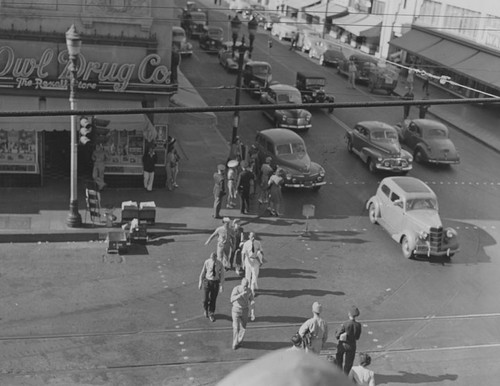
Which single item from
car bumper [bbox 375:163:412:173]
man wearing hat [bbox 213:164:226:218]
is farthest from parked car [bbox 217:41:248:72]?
man wearing hat [bbox 213:164:226:218]

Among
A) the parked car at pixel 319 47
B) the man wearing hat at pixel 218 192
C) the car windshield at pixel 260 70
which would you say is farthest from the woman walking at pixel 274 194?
the parked car at pixel 319 47

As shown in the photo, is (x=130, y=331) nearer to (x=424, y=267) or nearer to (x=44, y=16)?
(x=424, y=267)

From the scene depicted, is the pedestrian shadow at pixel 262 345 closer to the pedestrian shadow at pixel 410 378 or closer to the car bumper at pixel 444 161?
the pedestrian shadow at pixel 410 378

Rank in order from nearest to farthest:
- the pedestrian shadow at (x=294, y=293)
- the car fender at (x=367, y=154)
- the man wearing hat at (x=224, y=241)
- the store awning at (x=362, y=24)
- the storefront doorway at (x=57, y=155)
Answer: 1. the pedestrian shadow at (x=294, y=293)
2. the man wearing hat at (x=224, y=241)
3. the storefront doorway at (x=57, y=155)
4. the car fender at (x=367, y=154)
5. the store awning at (x=362, y=24)

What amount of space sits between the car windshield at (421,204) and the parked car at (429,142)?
8.65 metres

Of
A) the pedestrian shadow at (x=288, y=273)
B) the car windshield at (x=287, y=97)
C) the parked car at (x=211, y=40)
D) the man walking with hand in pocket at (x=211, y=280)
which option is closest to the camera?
the man walking with hand in pocket at (x=211, y=280)

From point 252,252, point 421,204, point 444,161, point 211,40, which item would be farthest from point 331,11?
point 252,252

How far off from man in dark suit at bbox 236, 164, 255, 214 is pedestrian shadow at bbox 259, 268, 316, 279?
4.36 m

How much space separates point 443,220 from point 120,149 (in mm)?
10691

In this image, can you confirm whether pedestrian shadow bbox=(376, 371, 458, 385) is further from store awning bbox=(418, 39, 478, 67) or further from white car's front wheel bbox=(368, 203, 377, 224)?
store awning bbox=(418, 39, 478, 67)

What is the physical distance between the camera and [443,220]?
26.1m

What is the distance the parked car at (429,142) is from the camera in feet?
106

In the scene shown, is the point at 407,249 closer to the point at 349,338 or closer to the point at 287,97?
the point at 349,338

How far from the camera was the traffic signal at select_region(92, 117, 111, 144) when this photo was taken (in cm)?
2548
